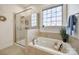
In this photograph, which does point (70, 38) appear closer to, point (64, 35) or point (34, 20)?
point (64, 35)

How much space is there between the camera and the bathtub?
1.62 meters

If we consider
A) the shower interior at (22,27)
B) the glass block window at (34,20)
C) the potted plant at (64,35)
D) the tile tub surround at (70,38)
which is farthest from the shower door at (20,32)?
the potted plant at (64,35)

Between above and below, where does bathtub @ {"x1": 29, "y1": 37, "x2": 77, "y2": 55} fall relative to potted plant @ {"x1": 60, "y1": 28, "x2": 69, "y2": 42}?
below

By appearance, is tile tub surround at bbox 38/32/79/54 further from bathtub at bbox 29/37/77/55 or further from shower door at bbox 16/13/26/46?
shower door at bbox 16/13/26/46

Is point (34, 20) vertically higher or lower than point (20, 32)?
higher

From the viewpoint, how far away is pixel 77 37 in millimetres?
1614

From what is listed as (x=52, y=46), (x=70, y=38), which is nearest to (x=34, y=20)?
(x=52, y=46)

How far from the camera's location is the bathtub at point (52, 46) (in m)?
1.62

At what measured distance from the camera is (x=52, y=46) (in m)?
1.67

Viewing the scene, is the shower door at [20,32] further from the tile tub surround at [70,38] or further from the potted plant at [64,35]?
the potted plant at [64,35]

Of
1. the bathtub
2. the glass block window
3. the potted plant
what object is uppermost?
the glass block window

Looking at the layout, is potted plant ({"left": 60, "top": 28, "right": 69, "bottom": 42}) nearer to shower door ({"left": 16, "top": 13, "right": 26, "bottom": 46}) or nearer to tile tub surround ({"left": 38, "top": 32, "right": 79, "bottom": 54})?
tile tub surround ({"left": 38, "top": 32, "right": 79, "bottom": 54})

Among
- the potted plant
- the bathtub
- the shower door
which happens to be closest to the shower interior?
the shower door
